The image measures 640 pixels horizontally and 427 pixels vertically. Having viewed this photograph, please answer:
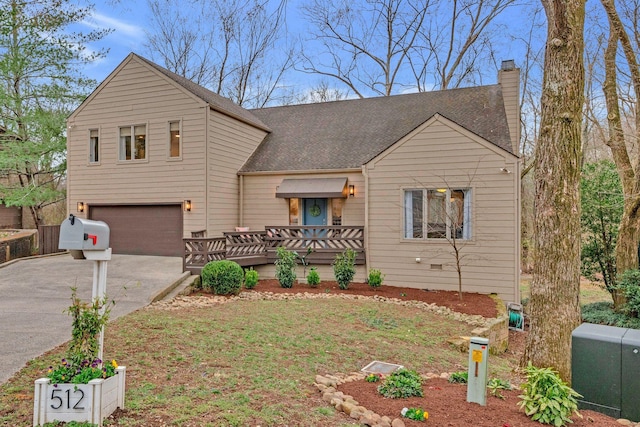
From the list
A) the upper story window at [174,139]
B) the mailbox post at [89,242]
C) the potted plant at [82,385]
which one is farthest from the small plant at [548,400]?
the upper story window at [174,139]

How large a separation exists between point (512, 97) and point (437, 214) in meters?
5.26

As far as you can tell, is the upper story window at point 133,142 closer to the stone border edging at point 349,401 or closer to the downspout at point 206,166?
the downspout at point 206,166

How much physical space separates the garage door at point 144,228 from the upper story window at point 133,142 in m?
1.75

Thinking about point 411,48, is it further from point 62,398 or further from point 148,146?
point 62,398

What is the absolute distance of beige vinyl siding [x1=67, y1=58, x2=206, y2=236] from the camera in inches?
501

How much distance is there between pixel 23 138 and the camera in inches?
650

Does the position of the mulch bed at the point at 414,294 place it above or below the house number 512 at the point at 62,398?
below

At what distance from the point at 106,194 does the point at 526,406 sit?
14060 millimetres

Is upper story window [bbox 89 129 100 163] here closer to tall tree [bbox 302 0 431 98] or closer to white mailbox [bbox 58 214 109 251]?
tall tree [bbox 302 0 431 98]

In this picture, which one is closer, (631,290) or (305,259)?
(631,290)

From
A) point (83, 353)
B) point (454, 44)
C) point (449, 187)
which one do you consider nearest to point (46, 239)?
point (83, 353)

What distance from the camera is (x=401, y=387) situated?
3869 millimetres

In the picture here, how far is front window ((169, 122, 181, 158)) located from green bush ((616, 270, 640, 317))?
12873 mm

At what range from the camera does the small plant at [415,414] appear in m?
3.25
